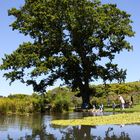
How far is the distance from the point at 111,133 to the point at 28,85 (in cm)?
3212

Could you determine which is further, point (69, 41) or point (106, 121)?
point (69, 41)

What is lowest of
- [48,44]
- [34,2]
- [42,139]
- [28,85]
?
[42,139]

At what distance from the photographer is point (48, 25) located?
49906 millimetres

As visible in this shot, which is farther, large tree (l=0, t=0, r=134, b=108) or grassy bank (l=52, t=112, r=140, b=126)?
large tree (l=0, t=0, r=134, b=108)

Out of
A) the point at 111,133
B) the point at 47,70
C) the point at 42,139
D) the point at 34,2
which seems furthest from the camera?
the point at 34,2

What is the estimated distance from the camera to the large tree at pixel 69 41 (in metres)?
49.0

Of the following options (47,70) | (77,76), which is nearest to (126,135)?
(47,70)

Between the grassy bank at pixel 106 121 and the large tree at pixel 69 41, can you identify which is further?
the large tree at pixel 69 41

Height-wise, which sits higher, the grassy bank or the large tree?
the large tree

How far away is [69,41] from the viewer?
5125 centimetres

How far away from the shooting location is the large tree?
4900 centimetres

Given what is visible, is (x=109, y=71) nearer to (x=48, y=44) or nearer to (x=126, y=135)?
(x=48, y=44)

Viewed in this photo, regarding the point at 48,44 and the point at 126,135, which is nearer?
the point at 126,135

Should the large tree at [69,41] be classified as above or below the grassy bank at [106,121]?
above
